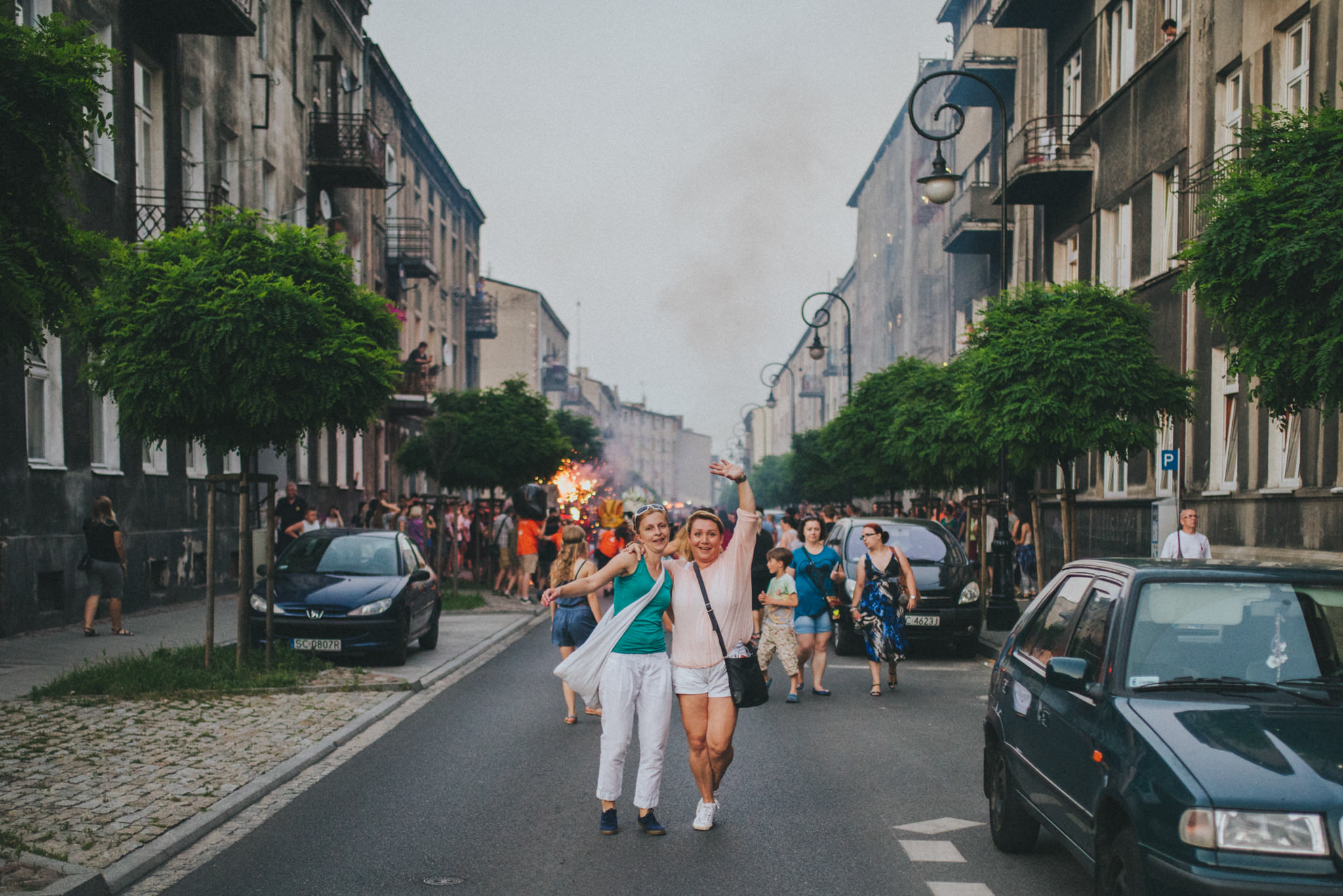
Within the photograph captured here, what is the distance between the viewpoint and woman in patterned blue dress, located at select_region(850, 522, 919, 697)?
12.9 metres

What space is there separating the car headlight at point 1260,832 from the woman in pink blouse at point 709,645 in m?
3.03

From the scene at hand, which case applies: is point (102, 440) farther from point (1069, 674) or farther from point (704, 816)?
point (1069, 674)

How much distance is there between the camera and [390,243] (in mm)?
43219

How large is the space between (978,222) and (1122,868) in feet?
104

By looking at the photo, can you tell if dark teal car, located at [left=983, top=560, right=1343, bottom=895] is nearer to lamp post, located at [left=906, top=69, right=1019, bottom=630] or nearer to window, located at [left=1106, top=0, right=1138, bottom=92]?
lamp post, located at [left=906, top=69, right=1019, bottom=630]

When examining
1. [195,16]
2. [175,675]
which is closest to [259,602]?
[175,675]

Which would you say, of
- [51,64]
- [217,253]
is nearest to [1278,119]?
[51,64]

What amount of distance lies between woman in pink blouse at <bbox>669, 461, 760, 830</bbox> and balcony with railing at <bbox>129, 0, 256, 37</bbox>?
747 inches

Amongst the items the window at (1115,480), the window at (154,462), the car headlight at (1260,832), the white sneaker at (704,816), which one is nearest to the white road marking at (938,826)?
the white sneaker at (704,816)

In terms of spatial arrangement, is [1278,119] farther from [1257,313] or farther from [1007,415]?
[1007,415]

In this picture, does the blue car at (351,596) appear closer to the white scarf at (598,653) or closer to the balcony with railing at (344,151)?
the white scarf at (598,653)

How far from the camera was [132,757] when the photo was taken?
8.87m

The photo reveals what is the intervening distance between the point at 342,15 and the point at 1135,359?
28.1 m

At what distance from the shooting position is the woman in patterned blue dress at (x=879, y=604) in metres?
12.9
